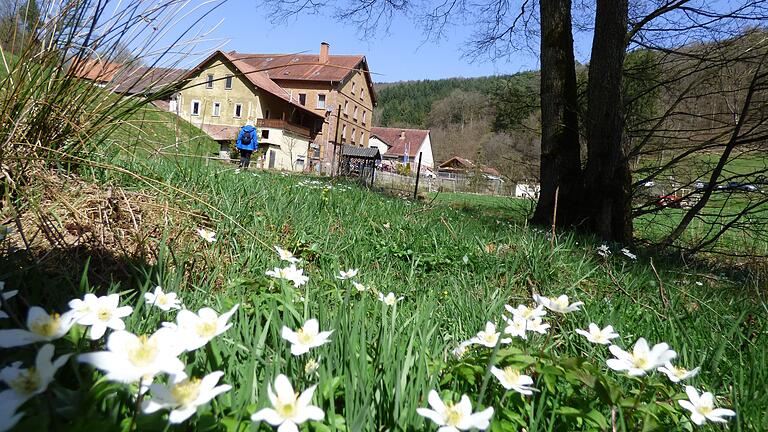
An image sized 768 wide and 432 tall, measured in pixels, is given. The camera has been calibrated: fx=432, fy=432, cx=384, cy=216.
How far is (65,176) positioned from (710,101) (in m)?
5.92

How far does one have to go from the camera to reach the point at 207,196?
2396 millimetres

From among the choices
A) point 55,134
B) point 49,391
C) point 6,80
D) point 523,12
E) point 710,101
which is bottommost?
point 49,391

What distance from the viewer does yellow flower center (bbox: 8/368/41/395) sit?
0.55 metres

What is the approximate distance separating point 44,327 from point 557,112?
5920 millimetres

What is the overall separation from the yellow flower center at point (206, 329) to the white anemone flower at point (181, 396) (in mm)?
77

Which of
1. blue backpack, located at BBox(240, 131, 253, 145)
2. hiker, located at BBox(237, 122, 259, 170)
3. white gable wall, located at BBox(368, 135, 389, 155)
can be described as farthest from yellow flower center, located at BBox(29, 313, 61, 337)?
white gable wall, located at BBox(368, 135, 389, 155)

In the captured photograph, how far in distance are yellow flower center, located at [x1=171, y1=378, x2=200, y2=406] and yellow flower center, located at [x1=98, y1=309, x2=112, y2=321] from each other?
0.98ft

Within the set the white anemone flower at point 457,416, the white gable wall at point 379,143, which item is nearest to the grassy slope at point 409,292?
the white anemone flower at point 457,416

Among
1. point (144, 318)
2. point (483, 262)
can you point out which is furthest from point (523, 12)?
point (144, 318)

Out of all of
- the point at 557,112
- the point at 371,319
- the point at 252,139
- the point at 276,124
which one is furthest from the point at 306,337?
the point at 276,124

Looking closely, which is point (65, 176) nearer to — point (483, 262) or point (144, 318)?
point (144, 318)

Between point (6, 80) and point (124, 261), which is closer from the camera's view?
point (124, 261)

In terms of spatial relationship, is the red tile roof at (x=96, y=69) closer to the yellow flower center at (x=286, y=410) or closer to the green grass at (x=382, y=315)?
the green grass at (x=382, y=315)

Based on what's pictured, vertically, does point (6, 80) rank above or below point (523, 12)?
below
